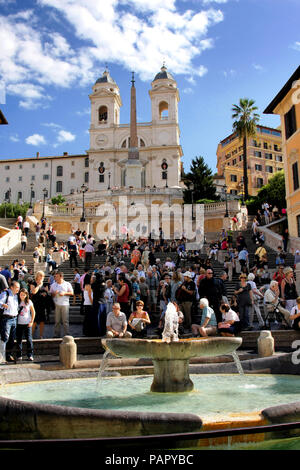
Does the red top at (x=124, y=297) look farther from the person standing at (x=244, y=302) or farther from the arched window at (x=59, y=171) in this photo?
the arched window at (x=59, y=171)

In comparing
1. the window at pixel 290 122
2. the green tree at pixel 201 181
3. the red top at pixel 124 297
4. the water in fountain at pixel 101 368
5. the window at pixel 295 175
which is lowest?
the water in fountain at pixel 101 368

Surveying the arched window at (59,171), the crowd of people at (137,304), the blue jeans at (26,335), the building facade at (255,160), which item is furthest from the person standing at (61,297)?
the arched window at (59,171)

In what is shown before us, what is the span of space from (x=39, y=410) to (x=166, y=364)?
255cm

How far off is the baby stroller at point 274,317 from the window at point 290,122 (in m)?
15.0

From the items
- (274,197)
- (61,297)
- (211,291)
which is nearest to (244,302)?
(211,291)

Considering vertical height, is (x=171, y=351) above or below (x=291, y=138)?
below

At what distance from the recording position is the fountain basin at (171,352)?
6.35 metres

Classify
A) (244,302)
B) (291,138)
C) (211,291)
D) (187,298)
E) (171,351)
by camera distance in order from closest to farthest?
(171,351)
(211,291)
(244,302)
(187,298)
(291,138)

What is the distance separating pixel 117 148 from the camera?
75.8 meters

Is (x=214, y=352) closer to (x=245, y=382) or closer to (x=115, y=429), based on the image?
(x=245, y=382)

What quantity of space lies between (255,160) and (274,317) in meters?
67.8

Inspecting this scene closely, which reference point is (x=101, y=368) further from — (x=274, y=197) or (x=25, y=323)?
(x=274, y=197)

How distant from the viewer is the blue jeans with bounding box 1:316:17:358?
8.91 metres
